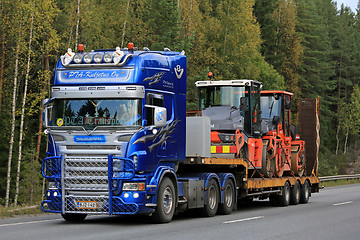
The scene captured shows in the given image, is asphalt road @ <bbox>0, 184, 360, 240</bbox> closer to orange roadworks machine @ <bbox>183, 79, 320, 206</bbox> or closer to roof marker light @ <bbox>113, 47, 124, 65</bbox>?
orange roadworks machine @ <bbox>183, 79, 320, 206</bbox>

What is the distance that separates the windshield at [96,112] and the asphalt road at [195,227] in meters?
2.21

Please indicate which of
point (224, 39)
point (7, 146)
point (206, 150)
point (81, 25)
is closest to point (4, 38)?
point (81, 25)

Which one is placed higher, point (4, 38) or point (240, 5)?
point (240, 5)

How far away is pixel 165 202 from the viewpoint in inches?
600

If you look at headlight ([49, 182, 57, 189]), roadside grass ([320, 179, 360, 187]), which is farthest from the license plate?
roadside grass ([320, 179, 360, 187])

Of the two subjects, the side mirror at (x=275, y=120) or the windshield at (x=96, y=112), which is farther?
the side mirror at (x=275, y=120)

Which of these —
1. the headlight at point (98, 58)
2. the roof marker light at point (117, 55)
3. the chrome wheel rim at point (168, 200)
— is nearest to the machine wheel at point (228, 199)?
the chrome wheel rim at point (168, 200)

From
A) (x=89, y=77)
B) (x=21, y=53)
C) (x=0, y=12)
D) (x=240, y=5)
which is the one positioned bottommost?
(x=89, y=77)

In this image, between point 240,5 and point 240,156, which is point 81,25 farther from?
point 240,156

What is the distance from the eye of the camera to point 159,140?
49.2 feet

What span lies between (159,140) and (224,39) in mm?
40121

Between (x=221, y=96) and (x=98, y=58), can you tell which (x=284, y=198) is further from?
(x=98, y=58)

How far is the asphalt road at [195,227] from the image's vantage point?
12.7m

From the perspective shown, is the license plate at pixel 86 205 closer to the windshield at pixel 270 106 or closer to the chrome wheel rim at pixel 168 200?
the chrome wheel rim at pixel 168 200
